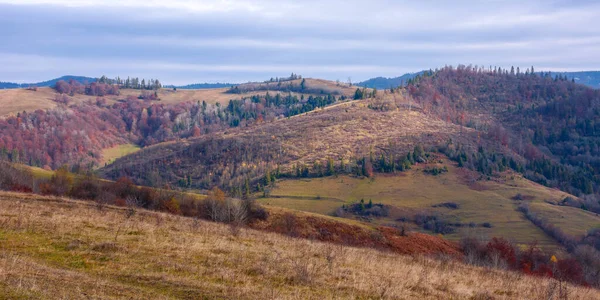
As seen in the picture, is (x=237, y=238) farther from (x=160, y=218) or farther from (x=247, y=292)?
(x=247, y=292)

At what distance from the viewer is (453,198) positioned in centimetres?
13662

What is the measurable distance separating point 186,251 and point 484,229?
102739mm

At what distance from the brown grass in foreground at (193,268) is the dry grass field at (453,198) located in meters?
A: 86.9

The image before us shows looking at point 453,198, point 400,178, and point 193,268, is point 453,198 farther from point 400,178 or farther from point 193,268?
point 193,268

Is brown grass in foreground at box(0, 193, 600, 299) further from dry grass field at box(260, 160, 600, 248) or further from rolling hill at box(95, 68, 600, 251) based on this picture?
rolling hill at box(95, 68, 600, 251)

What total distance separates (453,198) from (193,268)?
126662mm

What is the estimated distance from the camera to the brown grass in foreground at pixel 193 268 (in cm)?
1588

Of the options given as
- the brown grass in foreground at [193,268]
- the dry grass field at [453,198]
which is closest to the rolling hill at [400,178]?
the dry grass field at [453,198]

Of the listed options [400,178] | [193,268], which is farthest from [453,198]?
[193,268]

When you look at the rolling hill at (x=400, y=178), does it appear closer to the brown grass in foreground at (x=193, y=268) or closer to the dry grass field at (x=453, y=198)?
the dry grass field at (x=453, y=198)

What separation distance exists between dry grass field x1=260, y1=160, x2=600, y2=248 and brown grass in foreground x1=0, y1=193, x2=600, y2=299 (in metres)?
86.9

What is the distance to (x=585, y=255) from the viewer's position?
8194cm

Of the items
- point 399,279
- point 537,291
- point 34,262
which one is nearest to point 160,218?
point 34,262

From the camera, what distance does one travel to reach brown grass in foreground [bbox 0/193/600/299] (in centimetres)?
1588
